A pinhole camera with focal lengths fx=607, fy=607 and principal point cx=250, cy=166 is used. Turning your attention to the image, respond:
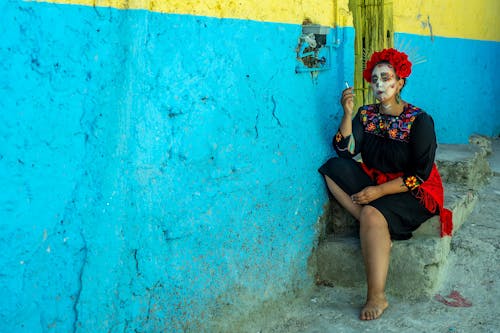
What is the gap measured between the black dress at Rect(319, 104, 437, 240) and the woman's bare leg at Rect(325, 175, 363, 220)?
29mm

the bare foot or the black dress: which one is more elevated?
the black dress

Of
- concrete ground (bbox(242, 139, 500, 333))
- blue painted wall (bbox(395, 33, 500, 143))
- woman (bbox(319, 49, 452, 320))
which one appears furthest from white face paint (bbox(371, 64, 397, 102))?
blue painted wall (bbox(395, 33, 500, 143))

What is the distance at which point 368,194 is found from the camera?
139 inches

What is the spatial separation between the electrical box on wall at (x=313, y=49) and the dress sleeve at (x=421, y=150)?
2.19 feet

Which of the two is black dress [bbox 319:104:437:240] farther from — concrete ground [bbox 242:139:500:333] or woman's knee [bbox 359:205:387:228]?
concrete ground [bbox 242:139:500:333]

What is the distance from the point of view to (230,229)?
301 centimetres

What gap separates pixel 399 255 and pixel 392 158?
57 centimetres

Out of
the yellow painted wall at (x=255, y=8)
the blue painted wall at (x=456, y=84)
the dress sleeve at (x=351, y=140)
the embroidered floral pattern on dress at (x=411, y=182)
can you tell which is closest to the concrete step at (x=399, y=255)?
the embroidered floral pattern on dress at (x=411, y=182)

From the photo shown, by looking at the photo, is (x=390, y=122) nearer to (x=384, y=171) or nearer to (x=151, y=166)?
(x=384, y=171)

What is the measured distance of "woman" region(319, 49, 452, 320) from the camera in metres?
3.40

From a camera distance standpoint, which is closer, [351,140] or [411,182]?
[411,182]

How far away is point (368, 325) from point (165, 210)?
1.33 metres

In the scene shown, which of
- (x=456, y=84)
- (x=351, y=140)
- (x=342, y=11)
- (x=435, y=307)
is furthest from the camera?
(x=456, y=84)

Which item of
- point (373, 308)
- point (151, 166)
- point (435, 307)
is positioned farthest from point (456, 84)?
point (151, 166)
